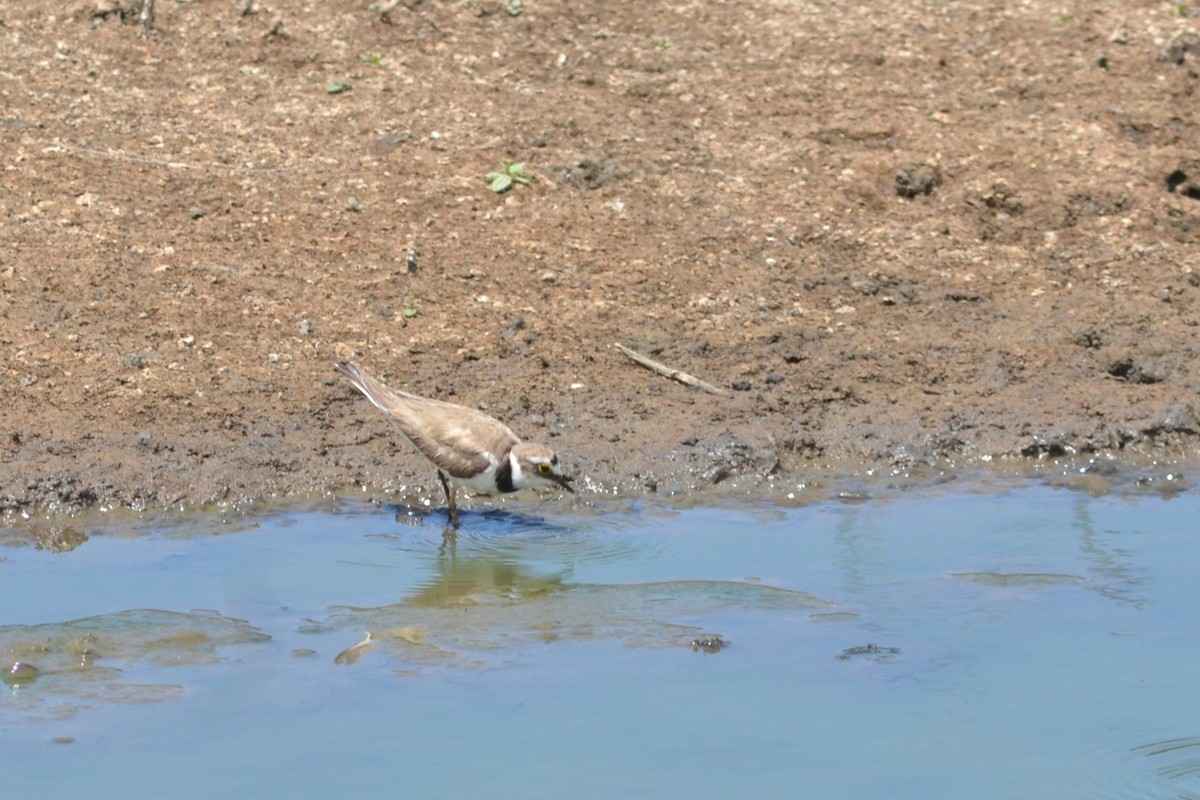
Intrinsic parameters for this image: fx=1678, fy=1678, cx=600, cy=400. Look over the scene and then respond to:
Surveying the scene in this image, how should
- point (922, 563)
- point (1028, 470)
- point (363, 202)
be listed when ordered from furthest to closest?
point (363, 202), point (1028, 470), point (922, 563)

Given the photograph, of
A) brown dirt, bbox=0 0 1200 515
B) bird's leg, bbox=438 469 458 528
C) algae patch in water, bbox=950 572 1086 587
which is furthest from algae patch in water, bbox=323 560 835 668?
brown dirt, bbox=0 0 1200 515

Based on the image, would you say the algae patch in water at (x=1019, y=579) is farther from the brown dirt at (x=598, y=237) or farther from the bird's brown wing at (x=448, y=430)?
the bird's brown wing at (x=448, y=430)

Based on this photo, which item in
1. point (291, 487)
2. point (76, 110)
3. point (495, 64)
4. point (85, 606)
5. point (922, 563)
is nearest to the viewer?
point (85, 606)

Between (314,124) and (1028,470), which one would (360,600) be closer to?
(1028,470)

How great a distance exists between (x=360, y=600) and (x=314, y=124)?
249 inches

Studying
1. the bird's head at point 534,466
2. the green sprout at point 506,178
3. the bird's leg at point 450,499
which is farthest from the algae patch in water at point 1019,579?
the green sprout at point 506,178

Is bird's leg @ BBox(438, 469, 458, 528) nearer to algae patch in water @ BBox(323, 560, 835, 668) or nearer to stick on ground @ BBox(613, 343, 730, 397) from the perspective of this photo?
algae patch in water @ BBox(323, 560, 835, 668)

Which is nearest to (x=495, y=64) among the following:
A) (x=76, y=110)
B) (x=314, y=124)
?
(x=314, y=124)

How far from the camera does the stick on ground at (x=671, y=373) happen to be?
11148mm

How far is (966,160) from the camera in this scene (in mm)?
13594

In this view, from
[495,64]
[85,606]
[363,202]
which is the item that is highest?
[495,64]

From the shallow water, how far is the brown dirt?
91cm

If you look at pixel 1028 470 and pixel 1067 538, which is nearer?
pixel 1067 538

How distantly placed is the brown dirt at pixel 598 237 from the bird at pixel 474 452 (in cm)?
58
